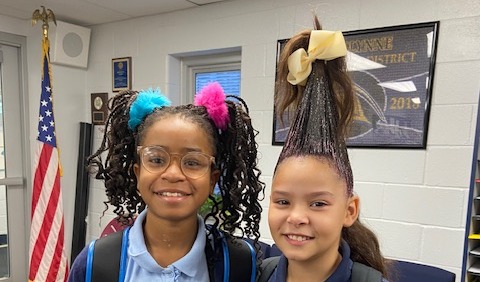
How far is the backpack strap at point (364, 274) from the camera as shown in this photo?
0.84m

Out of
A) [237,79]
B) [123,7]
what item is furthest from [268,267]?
[123,7]

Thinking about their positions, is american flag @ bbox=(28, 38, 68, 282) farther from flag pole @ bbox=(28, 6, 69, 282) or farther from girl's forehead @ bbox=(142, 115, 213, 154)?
girl's forehead @ bbox=(142, 115, 213, 154)

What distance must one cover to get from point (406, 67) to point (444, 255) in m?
0.91

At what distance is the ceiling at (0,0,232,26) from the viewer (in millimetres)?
2459

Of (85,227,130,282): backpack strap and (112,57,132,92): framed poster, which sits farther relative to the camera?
(112,57,132,92): framed poster

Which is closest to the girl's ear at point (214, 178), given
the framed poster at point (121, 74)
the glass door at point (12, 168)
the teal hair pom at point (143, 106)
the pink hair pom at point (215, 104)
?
the pink hair pom at point (215, 104)

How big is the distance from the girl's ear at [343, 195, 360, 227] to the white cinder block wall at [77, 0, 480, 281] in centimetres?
113

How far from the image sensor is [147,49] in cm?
277

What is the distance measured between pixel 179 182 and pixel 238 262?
28cm

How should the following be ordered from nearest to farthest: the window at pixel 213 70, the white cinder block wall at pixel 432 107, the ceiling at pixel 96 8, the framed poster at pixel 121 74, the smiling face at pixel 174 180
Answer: the smiling face at pixel 174 180
the white cinder block wall at pixel 432 107
the ceiling at pixel 96 8
the window at pixel 213 70
the framed poster at pixel 121 74

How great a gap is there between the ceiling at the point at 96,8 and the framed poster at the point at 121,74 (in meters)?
0.30

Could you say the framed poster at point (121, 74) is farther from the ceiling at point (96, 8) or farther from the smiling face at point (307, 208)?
the smiling face at point (307, 208)

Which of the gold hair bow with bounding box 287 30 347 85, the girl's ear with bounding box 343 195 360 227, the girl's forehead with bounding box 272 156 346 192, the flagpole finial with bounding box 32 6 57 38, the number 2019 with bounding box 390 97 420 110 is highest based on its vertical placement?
the flagpole finial with bounding box 32 6 57 38

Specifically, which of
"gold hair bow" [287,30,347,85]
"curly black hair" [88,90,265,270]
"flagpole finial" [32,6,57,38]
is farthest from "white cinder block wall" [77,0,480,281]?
"gold hair bow" [287,30,347,85]
